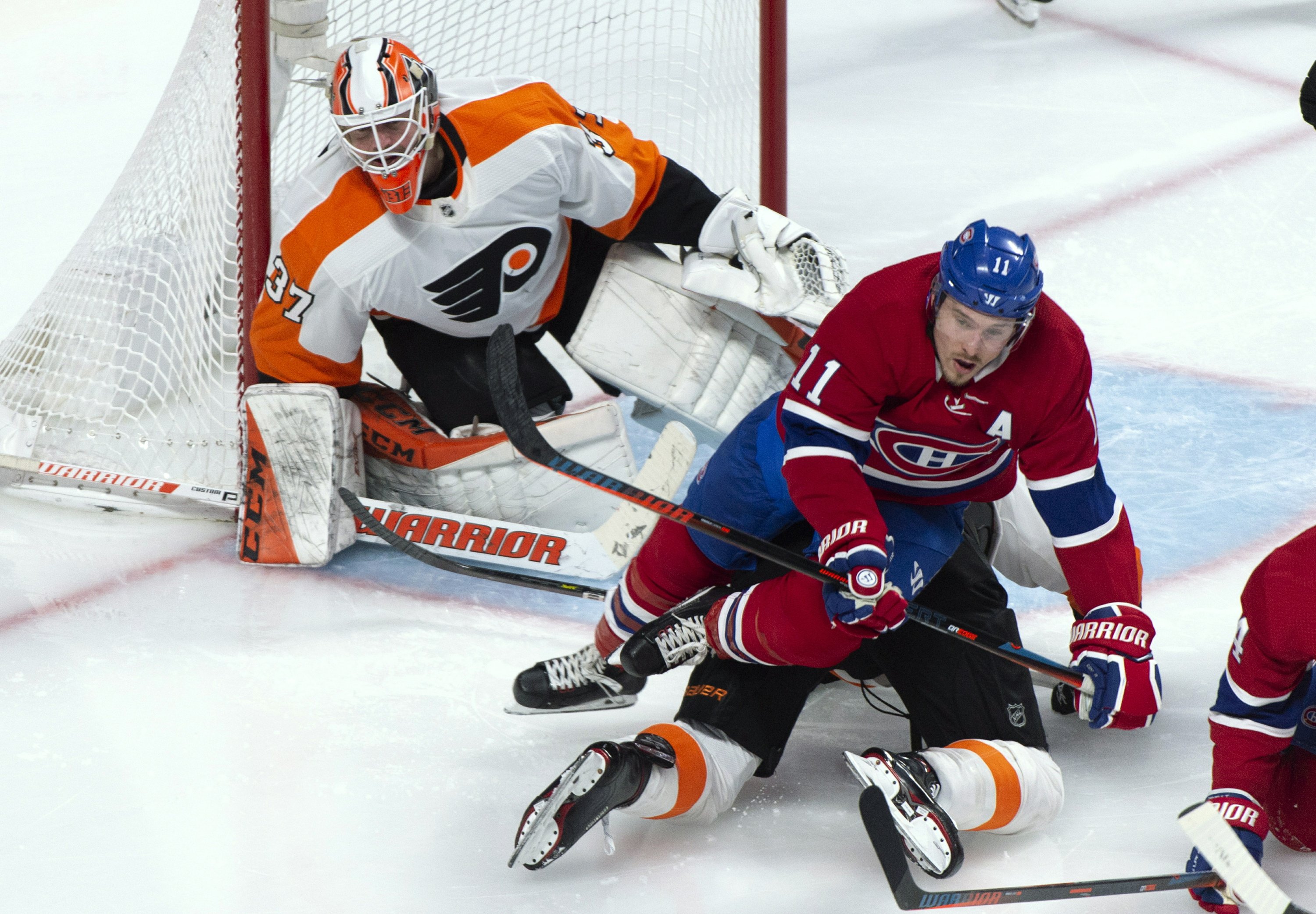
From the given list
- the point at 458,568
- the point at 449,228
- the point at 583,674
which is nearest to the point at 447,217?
the point at 449,228

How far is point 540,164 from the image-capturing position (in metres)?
2.77

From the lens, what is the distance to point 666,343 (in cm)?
300

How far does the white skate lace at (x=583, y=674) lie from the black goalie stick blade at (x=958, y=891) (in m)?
0.68

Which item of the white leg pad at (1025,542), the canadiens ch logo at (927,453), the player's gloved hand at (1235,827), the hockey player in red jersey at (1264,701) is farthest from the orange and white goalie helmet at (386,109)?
the player's gloved hand at (1235,827)

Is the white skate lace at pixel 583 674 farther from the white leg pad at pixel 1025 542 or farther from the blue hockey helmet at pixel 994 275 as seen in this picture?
the blue hockey helmet at pixel 994 275

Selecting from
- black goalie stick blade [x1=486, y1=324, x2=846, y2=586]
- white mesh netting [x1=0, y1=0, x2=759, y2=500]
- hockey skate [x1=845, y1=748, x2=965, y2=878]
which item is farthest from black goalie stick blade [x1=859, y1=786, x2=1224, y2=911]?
white mesh netting [x1=0, y1=0, x2=759, y2=500]

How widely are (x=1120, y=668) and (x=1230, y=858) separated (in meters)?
0.36

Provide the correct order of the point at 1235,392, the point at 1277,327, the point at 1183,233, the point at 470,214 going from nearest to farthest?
the point at 470,214, the point at 1235,392, the point at 1277,327, the point at 1183,233

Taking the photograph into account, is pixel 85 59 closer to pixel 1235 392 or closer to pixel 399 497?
pixel 399 497

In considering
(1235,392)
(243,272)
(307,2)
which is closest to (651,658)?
(243,272)

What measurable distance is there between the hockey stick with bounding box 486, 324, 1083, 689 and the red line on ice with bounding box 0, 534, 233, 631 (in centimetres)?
101

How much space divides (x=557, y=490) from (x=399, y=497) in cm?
34

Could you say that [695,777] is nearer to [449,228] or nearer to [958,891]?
[958,891]

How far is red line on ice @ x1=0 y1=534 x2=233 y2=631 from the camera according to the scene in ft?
8.89
